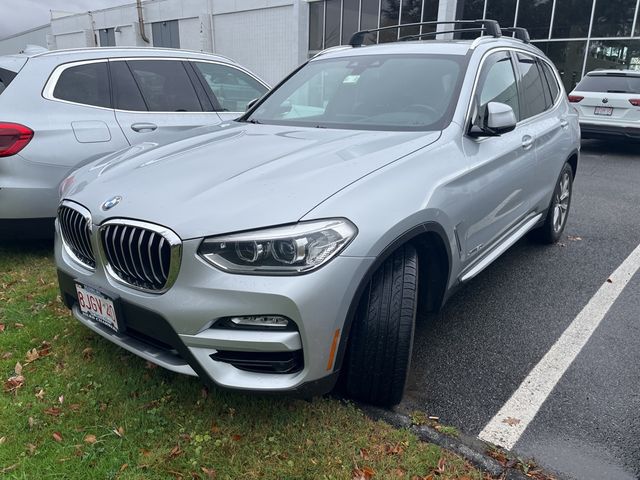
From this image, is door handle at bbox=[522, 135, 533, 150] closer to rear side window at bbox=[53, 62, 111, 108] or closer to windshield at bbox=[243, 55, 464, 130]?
windshield at bbox=[243, 55, 464, 130]

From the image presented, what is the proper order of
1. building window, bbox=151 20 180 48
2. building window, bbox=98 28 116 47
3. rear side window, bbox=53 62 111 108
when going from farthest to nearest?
1. building window, bbox=98 28 116 47
2. building window, bbox=151 20 180 48
3. rear side window, bbox=53 62 111 108

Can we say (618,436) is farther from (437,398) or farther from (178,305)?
(178,305)

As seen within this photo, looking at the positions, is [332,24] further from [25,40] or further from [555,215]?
[25,40]

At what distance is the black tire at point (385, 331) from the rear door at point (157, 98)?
8.63ft

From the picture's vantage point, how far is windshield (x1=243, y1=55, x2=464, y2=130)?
10.2 feet

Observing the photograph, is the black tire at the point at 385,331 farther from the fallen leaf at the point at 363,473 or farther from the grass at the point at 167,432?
the fallen leaf at the point at 363,473

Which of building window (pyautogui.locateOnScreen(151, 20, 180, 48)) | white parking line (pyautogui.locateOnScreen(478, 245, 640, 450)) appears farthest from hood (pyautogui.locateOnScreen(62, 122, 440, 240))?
building window (pyautogui.locateOnScreen(151, 20, 180, 48))

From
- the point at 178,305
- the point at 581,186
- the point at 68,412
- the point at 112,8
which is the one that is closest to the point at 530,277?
the point at 178,305

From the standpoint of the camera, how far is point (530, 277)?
165 inches

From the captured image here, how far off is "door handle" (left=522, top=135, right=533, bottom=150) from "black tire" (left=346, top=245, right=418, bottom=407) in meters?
1.66

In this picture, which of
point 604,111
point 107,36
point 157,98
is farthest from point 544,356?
point 107,36

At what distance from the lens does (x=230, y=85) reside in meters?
5.23

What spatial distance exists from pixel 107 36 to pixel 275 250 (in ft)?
127

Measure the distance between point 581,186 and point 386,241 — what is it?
21.2 ft
